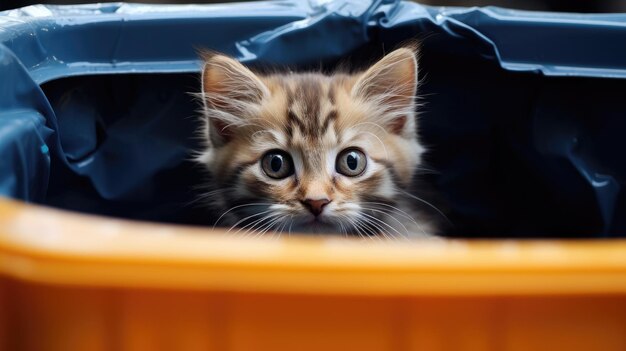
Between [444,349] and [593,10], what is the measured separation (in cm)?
230

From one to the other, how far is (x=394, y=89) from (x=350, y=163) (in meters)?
0.18

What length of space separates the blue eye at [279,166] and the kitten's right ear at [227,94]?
0.12 metres

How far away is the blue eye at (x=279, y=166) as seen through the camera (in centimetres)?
121

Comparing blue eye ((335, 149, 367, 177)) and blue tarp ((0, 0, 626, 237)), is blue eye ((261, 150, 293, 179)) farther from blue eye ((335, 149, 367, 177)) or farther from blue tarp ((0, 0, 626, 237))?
→ blue tarp ((0, 0, 626, 237))

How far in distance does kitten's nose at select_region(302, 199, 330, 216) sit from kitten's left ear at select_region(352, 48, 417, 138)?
10.9 inches

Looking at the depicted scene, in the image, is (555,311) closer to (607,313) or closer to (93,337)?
(607,313)

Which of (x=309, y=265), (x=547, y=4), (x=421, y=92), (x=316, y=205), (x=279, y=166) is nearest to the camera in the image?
(x=309, y=265)

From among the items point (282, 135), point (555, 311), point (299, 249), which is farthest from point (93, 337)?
point (282, 135)

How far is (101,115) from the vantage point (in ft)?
4.45

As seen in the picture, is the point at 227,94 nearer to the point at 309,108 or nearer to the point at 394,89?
the point at 309,108

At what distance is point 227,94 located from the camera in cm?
129

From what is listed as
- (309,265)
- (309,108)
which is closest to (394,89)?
(309,108)

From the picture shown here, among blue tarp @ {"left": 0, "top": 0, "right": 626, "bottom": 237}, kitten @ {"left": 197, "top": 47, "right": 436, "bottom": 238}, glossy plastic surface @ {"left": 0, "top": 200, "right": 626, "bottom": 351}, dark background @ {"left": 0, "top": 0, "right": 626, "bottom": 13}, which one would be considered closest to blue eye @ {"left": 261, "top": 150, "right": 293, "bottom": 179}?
kitten @ {"left": 197, "top": 47, "right": 436, "bottom": 238}

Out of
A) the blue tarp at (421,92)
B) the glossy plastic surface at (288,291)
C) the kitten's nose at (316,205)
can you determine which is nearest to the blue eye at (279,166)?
the kitten's nose at (316,205)
